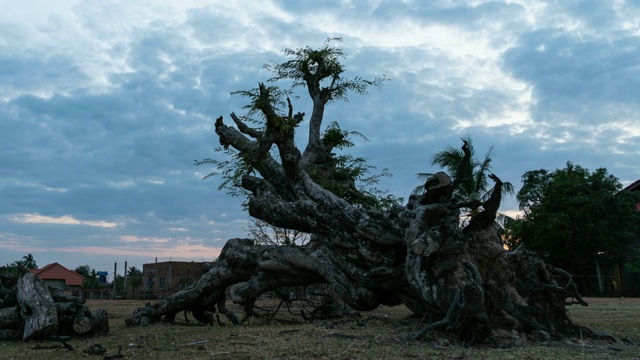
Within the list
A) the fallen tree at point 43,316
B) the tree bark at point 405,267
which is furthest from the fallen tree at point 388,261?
the fallen tree at point 43,316

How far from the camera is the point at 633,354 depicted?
6.52 metres

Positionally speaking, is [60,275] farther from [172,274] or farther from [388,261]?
[388,261]

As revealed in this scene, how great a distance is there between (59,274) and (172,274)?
1978 centimetres

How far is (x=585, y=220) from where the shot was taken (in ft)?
94.2

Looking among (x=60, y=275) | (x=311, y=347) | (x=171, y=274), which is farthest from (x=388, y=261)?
(x=60, y=275)

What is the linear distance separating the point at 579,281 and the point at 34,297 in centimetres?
3109

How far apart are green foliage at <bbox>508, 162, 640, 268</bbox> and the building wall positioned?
20661 millimetres

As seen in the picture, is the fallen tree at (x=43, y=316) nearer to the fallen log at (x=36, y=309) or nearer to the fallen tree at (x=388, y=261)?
the fallen log at (x=36, y=309)

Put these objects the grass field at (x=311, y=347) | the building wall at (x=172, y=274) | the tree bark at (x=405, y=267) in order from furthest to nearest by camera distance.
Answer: the building wall at (x=172, y=274), the tree bark at (x=405, y=267), the grass field at (x=311, y=347)

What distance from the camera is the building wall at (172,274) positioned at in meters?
34.8

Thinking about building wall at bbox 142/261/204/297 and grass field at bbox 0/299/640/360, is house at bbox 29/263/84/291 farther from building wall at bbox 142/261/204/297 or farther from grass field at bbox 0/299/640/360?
grass field at bbox 0/299/640/360

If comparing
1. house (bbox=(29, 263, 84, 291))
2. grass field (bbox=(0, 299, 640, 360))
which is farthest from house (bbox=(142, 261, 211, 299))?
grass field (bbox=(0, 299, 640, 360))

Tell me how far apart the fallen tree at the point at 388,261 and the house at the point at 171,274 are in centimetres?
2194

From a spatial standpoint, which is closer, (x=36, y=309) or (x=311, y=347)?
(x=311, y=347)
